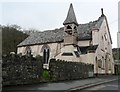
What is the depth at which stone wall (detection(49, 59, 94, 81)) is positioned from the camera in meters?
20.4

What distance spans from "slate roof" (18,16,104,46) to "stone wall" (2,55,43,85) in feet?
69.2

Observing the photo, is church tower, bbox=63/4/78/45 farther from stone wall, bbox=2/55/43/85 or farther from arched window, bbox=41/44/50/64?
stone wall, bbox=2/55/43/85

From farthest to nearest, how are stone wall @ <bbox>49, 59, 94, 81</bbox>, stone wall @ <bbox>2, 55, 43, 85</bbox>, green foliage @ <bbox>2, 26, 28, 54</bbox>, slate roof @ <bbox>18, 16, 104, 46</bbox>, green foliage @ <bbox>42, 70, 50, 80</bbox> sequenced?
green foliage @ <bbox>2, 26, 28, 54</bbox>, slate roof @ <bbox>18, 16, 104, 46</bbox>, stone wall @ <bbox>49, 59, 94, 81</bbox>, green foliage @ <bbox>42, 70, 50, 80</bbox>, stone wall @ <bbox>2, 55, 43, 85</bbox>

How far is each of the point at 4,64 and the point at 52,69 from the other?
6853 mm

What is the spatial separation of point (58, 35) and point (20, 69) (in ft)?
88.9

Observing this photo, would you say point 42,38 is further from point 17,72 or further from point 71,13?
point 17,72

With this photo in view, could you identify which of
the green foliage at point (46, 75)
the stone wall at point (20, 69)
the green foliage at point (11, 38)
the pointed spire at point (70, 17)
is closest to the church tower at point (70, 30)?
the pointed spire at point (70, 17)

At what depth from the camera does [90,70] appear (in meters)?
30.6

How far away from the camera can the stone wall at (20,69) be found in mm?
14195

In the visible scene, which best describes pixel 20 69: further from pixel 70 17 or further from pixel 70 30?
pixel 70 17

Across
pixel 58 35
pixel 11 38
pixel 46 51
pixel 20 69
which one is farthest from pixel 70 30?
pixel 11 38

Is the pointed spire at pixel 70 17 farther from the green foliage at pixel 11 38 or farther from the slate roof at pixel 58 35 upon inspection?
the green foliage at pixel 11 38

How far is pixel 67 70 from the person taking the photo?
914 inches

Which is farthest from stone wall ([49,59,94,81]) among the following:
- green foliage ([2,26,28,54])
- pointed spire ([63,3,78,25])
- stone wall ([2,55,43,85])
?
green foliage ([2,26,28,54])
